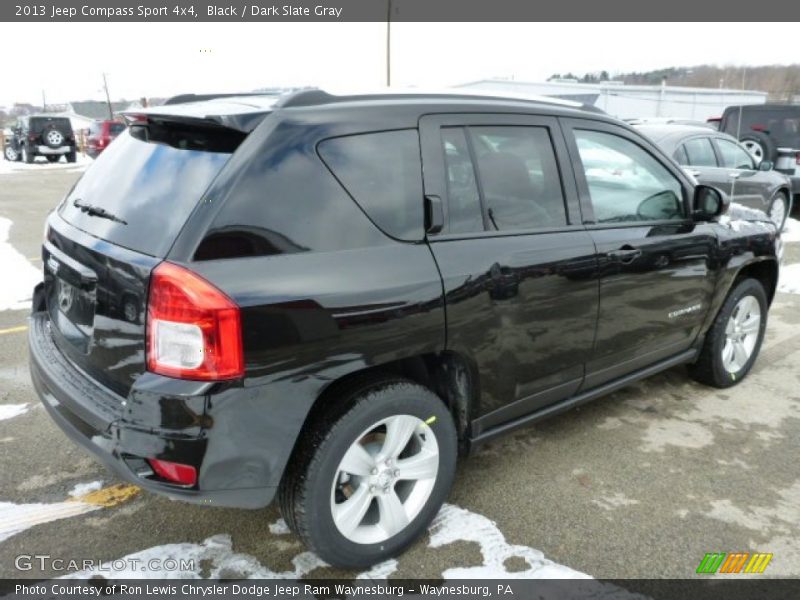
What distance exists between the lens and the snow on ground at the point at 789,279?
679 cm

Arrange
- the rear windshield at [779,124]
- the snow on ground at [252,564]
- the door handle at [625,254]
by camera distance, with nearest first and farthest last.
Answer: the snow on ground at [252,564], the door handle at [625,254], the rear windshield at [779,124]

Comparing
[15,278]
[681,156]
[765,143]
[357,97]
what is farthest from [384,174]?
[765,143]

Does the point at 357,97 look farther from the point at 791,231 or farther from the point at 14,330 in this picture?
the point at 791,231

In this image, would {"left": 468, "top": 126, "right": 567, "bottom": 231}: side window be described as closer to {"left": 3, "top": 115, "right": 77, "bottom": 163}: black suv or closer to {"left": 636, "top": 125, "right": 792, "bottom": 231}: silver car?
{"left": 636, "top": 125, "right": 792, "bottom": 231}: silver car

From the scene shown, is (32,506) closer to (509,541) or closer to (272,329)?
(272,329)

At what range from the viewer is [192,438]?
205 centimetres

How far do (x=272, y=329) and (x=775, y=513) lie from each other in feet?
8.11

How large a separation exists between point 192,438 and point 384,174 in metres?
1.19

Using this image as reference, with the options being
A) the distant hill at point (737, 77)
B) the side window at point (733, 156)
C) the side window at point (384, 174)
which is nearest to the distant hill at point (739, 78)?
the distant hill at point (737, 77)

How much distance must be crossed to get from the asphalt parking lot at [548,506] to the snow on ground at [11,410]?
0.04 feet

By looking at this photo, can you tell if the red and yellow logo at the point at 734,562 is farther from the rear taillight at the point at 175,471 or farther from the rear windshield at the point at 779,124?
the rear windshield at the point at 779,124

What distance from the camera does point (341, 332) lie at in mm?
2244

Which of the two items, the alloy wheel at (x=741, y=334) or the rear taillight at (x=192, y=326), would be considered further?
Answer: the alloy wheel at (x=741, y=334)

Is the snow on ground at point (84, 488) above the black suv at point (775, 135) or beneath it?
beneath
